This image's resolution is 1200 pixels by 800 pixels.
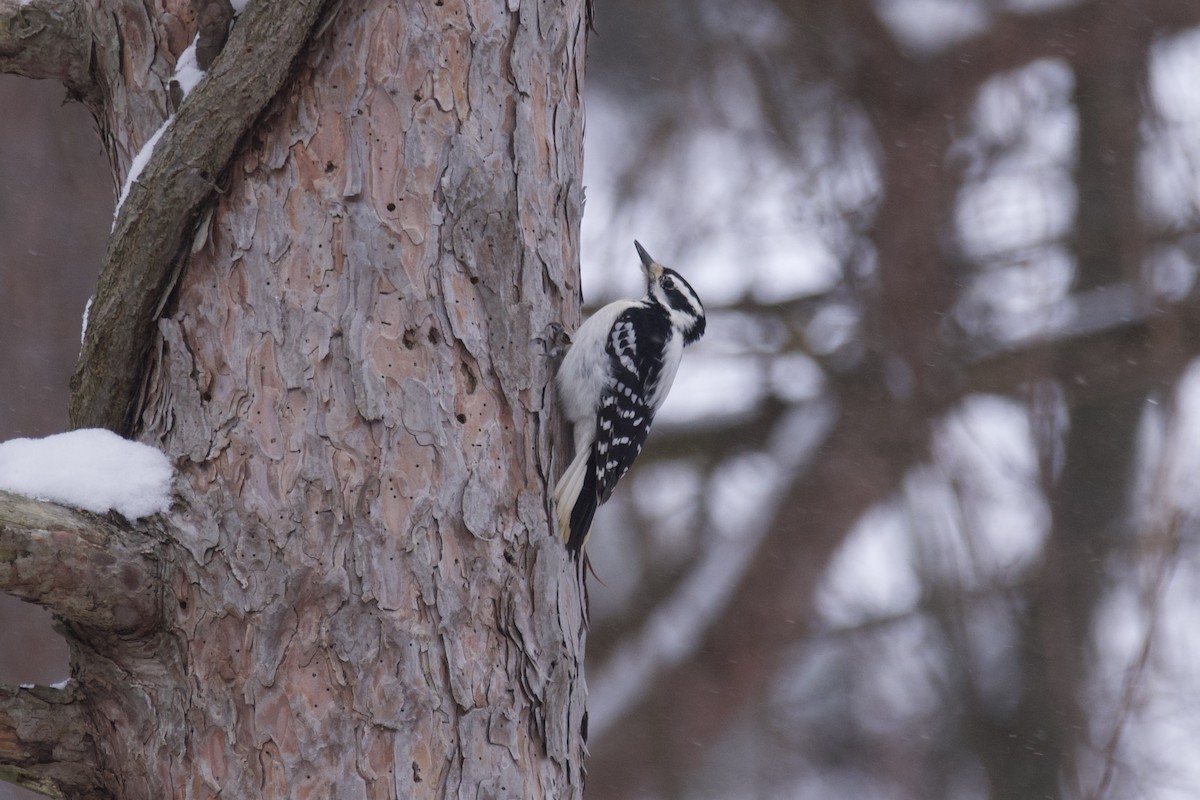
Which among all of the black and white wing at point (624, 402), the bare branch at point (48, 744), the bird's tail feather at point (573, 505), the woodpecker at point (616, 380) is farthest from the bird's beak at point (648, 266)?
the bare branch at point (48, 744)

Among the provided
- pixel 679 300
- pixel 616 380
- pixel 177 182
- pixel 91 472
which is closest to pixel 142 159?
pixel 177 182

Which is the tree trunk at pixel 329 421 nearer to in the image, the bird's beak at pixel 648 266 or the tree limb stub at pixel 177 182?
the tree limb stub at pixel 177 182

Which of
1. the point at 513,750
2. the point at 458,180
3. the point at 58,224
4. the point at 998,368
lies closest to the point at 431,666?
the point at 513,750

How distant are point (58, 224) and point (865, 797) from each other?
334cm

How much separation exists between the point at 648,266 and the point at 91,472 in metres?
2.30

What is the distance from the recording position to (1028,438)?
443 cm

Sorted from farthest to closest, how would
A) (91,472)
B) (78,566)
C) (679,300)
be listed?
1. (679,300)
2. (91,472)
3. (78,566)

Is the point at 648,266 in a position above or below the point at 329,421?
A: above

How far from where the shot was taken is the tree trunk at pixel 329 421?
1887 millimetres

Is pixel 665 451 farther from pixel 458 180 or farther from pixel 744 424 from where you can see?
pixel 458 180

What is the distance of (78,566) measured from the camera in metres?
1.80

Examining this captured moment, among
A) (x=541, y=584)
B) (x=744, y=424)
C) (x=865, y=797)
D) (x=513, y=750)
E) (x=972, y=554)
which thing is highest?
(x=744, y=424)

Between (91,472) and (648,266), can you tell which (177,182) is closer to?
(91,472)

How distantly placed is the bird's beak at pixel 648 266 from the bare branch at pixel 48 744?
2334 mm
